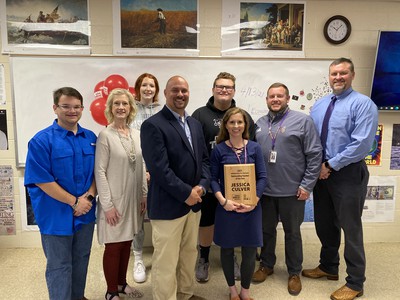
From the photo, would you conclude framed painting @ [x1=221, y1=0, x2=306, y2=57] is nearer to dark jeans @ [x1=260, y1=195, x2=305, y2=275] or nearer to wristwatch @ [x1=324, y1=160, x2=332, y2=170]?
wristwatch @ [x1=324, y1=160, x2=332, y2=170]

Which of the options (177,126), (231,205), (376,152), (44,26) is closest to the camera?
(177,126)

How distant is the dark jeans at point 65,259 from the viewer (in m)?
1.90

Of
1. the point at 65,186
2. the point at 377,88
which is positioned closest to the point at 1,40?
the point at 65,186

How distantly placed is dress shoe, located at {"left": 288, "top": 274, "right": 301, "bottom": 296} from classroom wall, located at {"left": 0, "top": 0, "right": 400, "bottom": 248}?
4.88 ft

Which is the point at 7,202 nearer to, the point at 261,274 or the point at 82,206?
the point at 82,206

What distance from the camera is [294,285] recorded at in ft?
8.11

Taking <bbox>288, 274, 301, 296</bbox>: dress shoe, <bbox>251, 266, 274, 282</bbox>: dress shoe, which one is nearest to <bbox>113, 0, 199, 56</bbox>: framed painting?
<bbox>251, 266, 274, 282</bbox>: dress shoe

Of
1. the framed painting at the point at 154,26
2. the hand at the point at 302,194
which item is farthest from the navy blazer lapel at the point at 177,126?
the framed painting at the point at 154,26

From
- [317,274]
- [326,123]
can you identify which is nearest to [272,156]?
[326,123]

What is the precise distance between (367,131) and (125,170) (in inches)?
67.0

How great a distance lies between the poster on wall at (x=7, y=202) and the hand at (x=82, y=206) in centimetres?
166

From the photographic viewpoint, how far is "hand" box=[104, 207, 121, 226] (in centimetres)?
208

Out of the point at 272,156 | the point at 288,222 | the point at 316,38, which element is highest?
the point at 316,38

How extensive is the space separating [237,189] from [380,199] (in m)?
2.14
